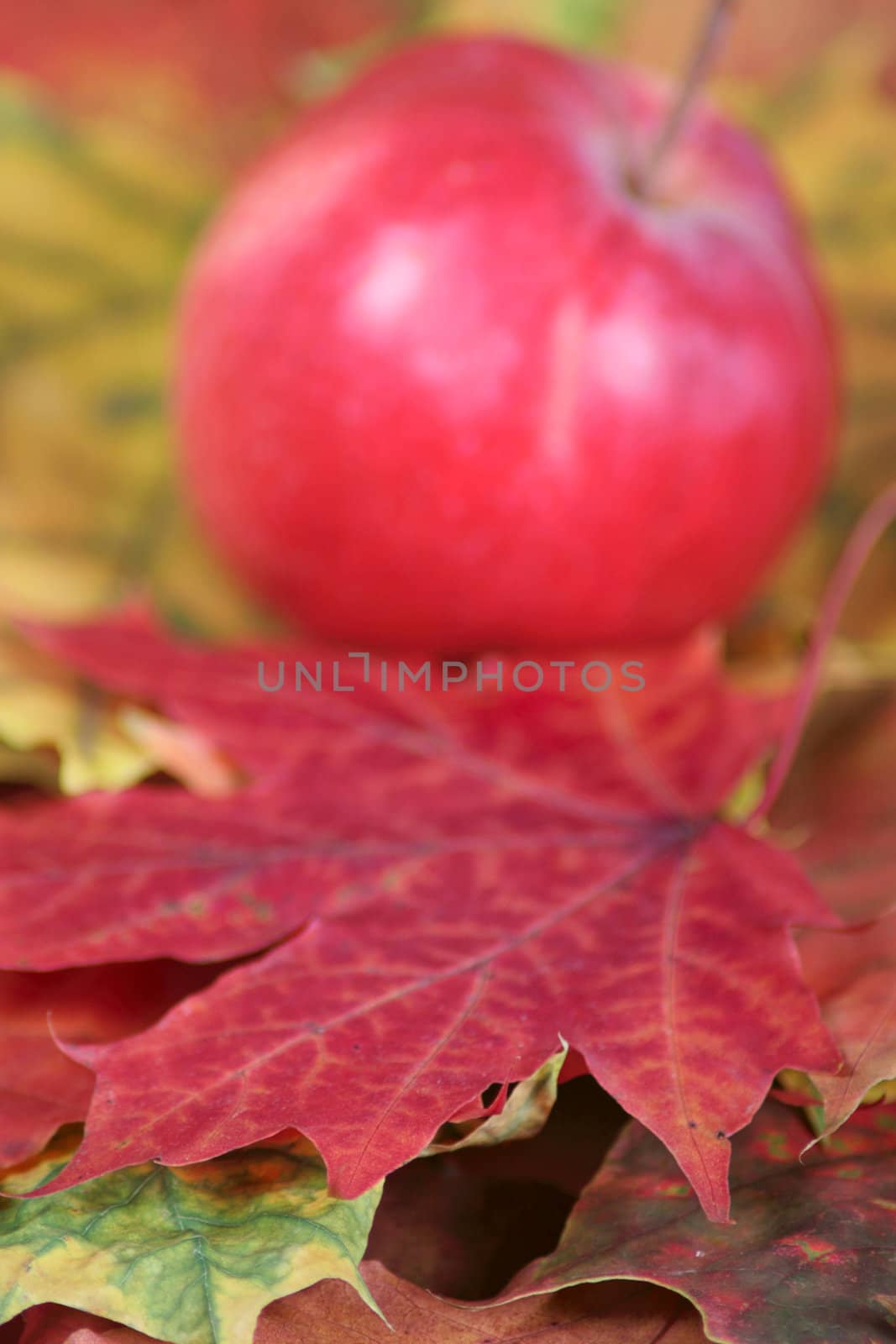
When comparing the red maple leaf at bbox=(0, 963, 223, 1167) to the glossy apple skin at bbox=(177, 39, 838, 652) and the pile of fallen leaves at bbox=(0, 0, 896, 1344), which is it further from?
the glossy apple skin at bbox=(177, 39, 838, 652)

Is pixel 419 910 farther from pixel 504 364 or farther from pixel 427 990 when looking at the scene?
pixel 504 364

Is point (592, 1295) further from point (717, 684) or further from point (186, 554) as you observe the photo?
point (186, 554)

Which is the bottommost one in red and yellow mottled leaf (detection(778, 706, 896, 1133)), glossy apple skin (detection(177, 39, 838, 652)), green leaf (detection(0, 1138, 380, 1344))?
green leaf (detection(0, 1138, 380, 1344))

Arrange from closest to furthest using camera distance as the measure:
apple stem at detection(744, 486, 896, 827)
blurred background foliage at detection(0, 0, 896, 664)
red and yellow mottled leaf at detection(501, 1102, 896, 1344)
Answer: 1. red and yellow mottled leaf at detection(501, 1102, 896, 1344)
2. apple stem at detection(744, 486, 896, 827)
3. blurred background foliage at detection(0, 0, 896, 664)

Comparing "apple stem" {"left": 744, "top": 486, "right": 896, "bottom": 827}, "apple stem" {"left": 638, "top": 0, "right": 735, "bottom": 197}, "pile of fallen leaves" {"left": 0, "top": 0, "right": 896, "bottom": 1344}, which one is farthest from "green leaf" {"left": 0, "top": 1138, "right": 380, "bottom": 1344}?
"apple stem" {"left": 638, "top": 0, "right": 735, "bottom": 197}

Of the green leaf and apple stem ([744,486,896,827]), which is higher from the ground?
apple stem ([744,486,896,827])

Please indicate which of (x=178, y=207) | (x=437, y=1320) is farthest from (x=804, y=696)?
(x=178, y=207)

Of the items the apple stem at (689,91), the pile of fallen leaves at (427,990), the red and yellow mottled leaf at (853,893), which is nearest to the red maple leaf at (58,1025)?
the pile of fallen leaves at (427,990)
